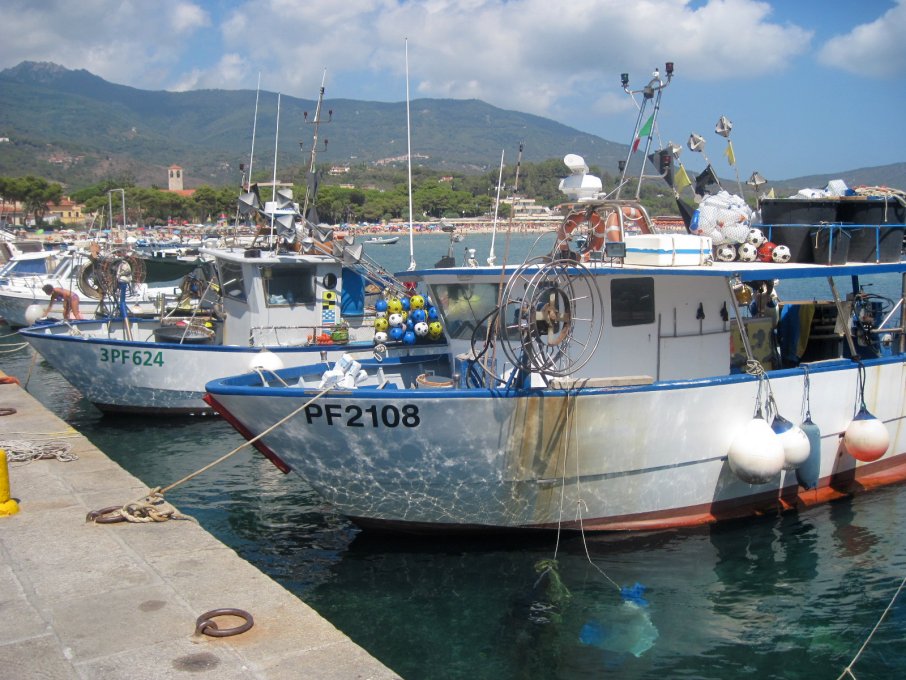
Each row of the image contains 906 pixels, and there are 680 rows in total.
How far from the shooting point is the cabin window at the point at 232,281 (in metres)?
16.6

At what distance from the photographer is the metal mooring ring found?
5942mm

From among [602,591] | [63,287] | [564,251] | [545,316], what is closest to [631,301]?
[564,251]

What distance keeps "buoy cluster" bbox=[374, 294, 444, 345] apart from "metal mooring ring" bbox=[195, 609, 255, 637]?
8.50 m

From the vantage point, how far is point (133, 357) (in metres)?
16.1

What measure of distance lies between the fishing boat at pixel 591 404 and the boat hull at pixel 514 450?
0.7 inches

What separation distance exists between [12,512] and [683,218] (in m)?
8.86

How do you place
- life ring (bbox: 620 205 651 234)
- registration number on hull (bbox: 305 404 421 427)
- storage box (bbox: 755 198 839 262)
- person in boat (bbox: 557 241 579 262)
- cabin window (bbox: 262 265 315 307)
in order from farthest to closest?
cabin window (bbox: 262 265 315 307)
storage box (bbox: 755 198 839 262)
life ring (bbox: 620 205 651 234)
person in boat (bbox: 557 241 579 262)
registration number on hull (bbox: 305 404 421 427)

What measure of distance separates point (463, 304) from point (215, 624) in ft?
18.4

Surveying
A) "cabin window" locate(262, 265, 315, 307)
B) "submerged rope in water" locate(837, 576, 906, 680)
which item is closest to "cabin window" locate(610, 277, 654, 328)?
"submerged rope in water" locate(837, 576, 906, 680)

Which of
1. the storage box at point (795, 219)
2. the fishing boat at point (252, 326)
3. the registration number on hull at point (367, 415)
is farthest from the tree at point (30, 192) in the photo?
Result: the registration number on hull at point (367, 415)

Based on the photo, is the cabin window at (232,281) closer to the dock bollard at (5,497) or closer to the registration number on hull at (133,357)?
the registration number on hull at (133,357)

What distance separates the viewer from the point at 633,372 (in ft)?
34.0

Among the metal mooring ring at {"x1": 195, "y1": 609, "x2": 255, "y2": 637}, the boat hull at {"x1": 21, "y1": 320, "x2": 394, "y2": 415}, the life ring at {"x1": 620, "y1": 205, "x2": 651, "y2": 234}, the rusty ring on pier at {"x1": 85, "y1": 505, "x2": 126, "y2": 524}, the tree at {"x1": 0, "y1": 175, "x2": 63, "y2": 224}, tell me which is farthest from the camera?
the tree at {"x1": 0, "y1": 175, "x2": 63, "y2": 224}

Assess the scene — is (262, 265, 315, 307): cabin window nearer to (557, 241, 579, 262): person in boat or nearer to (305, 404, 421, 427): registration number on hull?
(557, 241, 579, 262): person in boat
